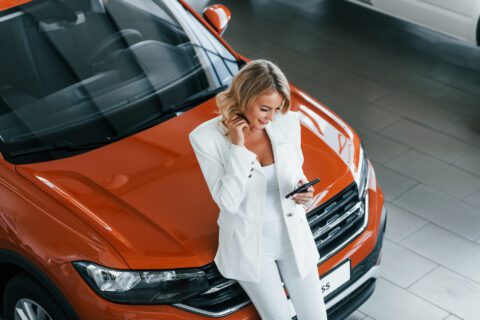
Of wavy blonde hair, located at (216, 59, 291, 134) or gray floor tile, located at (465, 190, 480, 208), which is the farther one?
gray floor tile, located at (465, 190, 480, 208)

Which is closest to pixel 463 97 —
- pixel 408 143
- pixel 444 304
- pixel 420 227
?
pixel 408 143

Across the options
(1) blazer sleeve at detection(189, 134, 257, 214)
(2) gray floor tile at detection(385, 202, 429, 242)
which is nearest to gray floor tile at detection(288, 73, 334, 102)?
(2) gray floor tile at detection(385, 202, 429, 242)

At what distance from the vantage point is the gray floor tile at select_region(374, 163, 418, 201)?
5.41 metres

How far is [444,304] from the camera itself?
446 cm

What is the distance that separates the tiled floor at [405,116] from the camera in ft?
15.3

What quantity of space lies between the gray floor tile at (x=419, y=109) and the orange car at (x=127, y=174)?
6.99 feet

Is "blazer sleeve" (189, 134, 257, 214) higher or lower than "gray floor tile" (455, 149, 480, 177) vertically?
higher

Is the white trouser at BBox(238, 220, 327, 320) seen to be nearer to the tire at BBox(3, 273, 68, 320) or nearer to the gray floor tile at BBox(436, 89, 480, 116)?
the tire at BBox(3, 273, 68, 320)

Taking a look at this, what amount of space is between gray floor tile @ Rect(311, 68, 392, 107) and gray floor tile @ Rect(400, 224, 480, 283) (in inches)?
67.7

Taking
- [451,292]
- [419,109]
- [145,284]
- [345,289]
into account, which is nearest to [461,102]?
[419,109]

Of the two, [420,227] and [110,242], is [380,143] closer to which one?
[420,227]

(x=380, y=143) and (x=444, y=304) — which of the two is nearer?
(x=444, y=304)

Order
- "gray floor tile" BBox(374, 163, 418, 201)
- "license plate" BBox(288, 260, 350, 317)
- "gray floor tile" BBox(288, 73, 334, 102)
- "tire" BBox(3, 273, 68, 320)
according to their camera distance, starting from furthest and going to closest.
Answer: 1. "gray floor tile" BBox(288, 73, 334, 102)
2. "gray floor tile" BBox(374, 163, 418, 201)
3. "license plate" BBox(288, 260, 350, 317)
4. "tire" BBox(3, 273, 68, 320)

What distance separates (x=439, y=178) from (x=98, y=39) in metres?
2.57
